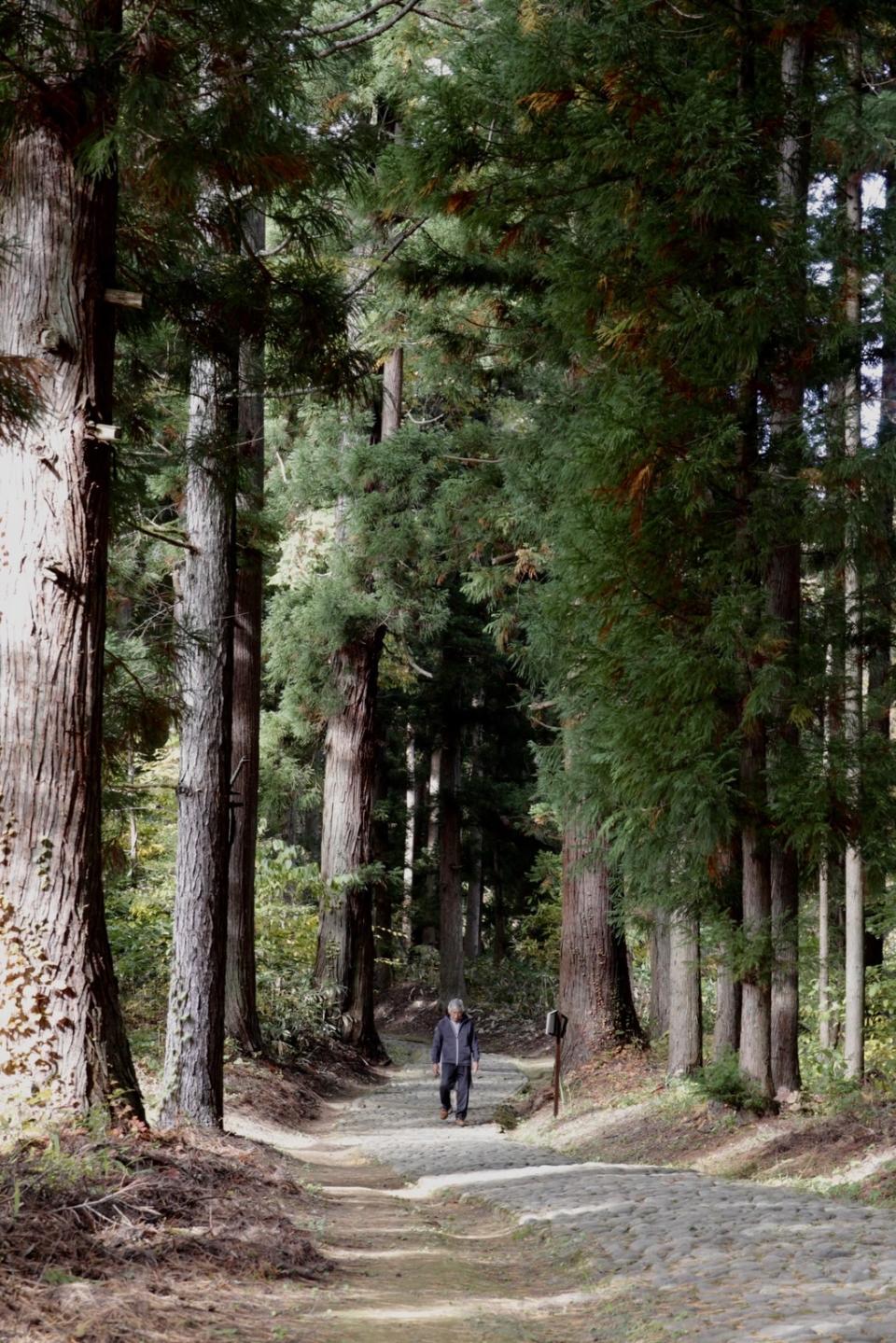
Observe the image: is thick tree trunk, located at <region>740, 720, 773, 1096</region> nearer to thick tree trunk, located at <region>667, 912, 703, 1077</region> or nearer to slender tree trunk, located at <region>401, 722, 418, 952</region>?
thick tree trunk, located at <region>667, 912, 703, 1077</region>

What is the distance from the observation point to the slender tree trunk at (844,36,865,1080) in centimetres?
991

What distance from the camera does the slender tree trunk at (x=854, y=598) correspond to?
32.5 feet

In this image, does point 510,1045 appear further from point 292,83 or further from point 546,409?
point 292,83

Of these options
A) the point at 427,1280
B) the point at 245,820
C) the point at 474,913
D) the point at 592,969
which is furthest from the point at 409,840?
the point at 427,1280

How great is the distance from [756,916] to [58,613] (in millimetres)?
6050

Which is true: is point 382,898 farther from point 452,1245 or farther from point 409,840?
point 452,1245

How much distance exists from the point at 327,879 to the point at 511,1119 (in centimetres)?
672

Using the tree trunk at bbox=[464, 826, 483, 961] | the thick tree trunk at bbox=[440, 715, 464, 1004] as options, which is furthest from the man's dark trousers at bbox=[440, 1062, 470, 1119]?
the tree trunk at bbox=[464, 826, 483, 961]

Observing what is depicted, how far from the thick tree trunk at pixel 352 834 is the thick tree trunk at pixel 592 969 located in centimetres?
556

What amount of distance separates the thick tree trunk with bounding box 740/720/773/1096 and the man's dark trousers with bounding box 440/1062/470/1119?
5.68 meters

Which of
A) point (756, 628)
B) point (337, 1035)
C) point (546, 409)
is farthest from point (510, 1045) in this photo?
point (756, 628)

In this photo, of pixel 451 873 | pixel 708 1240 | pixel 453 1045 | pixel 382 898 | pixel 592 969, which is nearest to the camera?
pixel 708 1240

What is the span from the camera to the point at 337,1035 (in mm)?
20094

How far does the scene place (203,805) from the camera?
10648mm
